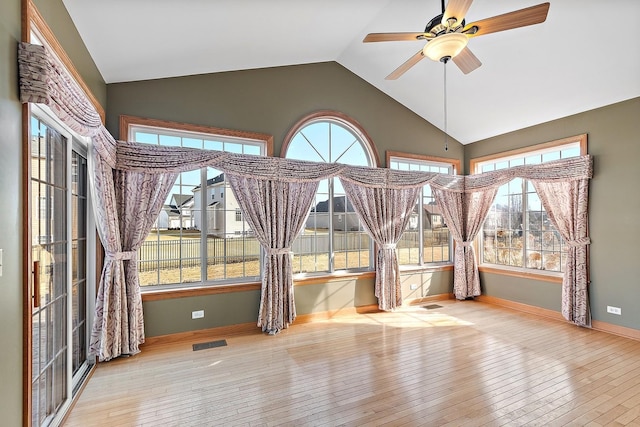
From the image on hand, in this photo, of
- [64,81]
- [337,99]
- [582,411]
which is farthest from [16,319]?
[337,99]

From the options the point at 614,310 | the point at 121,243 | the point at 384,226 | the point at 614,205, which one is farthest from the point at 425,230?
the point at 121,243

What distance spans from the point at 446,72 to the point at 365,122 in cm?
133

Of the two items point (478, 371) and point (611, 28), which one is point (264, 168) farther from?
point (611, 28)

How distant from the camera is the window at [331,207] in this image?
457cm

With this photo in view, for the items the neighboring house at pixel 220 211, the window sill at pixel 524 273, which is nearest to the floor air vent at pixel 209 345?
the neighboring house at pixel 220 211

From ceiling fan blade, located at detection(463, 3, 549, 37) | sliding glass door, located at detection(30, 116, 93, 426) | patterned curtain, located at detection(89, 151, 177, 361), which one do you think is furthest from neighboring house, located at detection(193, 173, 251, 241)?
ceiling fan blade, located at detection(463, 3, 549, 37)

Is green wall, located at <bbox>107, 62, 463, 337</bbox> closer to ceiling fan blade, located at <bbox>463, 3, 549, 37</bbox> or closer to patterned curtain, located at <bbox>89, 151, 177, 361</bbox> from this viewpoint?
patterned curtain, located at <bbox>89, 151, 177, 361</bbox>

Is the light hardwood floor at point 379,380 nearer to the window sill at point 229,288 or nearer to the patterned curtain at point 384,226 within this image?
the window sill at point 229,288

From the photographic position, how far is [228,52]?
350 centimetres

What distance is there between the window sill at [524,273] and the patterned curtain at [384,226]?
1.90 m

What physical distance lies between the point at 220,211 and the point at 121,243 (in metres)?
1.17

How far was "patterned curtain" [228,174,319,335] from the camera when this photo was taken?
3.91 metres

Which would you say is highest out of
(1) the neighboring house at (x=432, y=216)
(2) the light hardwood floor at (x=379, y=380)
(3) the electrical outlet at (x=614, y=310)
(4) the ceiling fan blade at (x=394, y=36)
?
(4) the ceiling fan blade at (x=394, y=36)

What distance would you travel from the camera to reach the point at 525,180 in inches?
198
